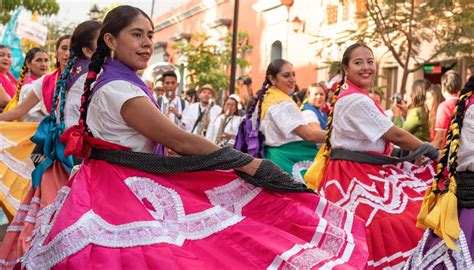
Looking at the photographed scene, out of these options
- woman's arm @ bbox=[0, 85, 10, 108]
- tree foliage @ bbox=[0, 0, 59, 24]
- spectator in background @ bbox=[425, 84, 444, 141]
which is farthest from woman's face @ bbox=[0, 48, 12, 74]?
tree foliage @ bbox=[0, 0, 59, 24]

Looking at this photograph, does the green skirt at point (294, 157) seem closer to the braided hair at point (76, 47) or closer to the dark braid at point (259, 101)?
the dark braid at point (259, 101)

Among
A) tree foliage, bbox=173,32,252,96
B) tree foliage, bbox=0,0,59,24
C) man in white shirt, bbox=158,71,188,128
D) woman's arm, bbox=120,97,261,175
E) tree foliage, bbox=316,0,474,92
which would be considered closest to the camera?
woman's arm, bbox=120,97,261,175

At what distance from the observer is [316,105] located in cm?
998

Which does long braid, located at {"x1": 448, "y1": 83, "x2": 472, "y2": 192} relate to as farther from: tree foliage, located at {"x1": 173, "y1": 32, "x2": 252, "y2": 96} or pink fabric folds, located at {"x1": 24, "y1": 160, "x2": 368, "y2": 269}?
tree foliage, located at {"x1": 173, "y1": 32, "x2": 252, "y2": 96}

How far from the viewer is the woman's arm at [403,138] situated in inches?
268

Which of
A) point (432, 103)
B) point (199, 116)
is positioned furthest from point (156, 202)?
point (199, 116)

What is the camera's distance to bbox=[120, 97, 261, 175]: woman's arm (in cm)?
461

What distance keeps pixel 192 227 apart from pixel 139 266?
36cm

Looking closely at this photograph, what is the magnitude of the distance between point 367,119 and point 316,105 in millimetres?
3101

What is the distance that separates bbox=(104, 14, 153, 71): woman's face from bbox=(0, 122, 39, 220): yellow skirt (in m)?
3.09

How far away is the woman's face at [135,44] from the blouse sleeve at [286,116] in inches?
141

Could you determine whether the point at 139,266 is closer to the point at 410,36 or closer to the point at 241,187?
the point at 241,187

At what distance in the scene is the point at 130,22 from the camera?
193 inches

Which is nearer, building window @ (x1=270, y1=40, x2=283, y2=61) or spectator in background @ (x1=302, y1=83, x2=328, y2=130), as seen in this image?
spectator in background @ (x1=302, y1=83, x2=328, y2=130)
